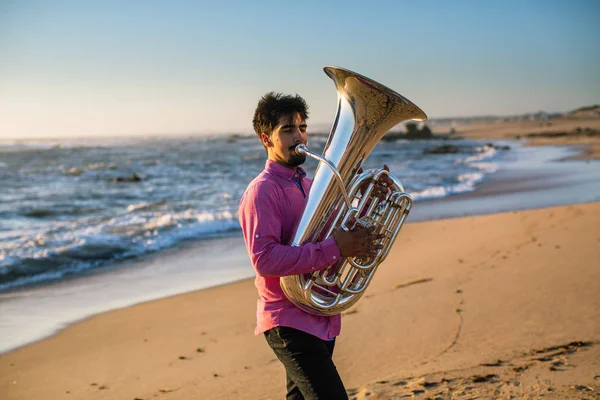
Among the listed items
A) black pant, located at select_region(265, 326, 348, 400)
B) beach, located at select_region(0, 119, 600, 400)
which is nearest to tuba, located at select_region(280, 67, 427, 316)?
black pant, located at select_region(265, 326, 348, 400)

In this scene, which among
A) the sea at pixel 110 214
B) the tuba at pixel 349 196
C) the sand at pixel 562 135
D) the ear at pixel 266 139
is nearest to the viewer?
the tuba at pixel 349 196

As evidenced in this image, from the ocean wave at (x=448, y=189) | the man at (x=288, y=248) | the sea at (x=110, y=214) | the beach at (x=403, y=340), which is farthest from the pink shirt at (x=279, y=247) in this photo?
the ocean wave at (x=448, y=189)

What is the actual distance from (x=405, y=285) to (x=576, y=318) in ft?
6.69

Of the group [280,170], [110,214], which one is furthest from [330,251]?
[110,214]

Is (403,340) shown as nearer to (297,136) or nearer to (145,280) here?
(297,136)

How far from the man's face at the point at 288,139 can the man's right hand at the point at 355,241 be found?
0.36 m

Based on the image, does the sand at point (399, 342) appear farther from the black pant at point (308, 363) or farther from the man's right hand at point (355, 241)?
the man's right hand at point (355, 241)

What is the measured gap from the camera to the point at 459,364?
12.9ft

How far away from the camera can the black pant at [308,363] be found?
217cm

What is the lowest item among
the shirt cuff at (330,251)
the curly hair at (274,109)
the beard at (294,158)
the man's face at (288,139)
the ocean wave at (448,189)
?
the ocean wave at (448,189)

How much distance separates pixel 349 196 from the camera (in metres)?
2.31

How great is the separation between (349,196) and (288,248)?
0.39 meters

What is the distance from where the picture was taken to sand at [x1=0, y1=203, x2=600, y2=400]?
3645mm

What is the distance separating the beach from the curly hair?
202cm
